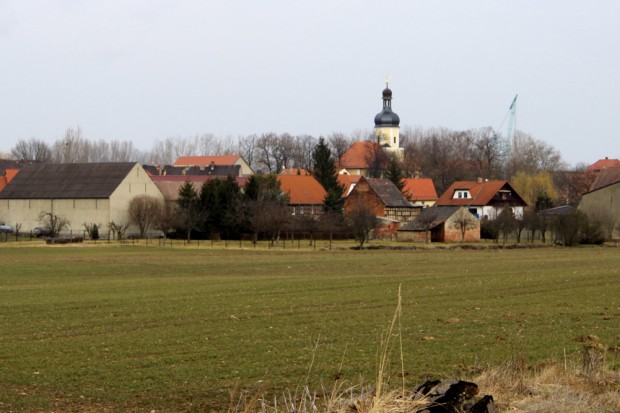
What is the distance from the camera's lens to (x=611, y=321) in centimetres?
2334

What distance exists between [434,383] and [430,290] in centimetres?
2435

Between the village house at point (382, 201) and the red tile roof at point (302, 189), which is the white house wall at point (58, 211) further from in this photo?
the village house at point (382, 201)

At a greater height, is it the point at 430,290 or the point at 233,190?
the point at 233,190

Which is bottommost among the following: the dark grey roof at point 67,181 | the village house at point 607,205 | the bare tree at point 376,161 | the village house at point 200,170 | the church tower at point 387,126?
the village house at point 607,205

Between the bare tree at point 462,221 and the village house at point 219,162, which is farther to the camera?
the village house at point 219,162

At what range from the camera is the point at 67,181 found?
347 ft

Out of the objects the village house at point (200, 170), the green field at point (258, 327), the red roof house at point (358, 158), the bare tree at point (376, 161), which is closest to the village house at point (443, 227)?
the green field at point (258, 327)

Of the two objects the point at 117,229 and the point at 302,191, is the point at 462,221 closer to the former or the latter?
the point at 302,191

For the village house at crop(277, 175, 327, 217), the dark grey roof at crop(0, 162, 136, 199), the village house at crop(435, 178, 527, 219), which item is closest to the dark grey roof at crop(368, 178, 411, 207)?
the village house at crop(277, 175, 327, 217)

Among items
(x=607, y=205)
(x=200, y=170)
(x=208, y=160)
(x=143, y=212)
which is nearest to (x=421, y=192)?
(x=200, y=170)

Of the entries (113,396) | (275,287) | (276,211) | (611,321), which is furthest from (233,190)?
(113,396)

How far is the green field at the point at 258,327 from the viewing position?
1569 centimetres

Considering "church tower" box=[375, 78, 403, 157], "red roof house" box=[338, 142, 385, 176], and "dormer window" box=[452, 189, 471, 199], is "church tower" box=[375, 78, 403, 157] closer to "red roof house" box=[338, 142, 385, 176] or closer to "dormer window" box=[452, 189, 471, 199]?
"red roof house" box=[338, 142, 385, 176]

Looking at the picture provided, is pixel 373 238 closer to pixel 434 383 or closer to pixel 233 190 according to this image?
pixel 233 190
